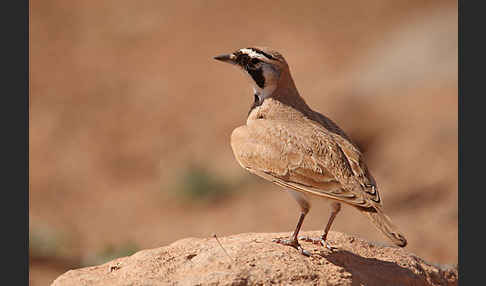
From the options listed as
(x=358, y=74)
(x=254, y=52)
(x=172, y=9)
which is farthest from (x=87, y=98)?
(x=254, y=52)

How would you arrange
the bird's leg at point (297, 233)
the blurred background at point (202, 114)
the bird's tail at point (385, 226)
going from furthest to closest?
the blurred background at point (202, 114), the bird's leg at point (297, 233), the bird's tail at point (385, 226)

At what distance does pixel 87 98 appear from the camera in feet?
72.3

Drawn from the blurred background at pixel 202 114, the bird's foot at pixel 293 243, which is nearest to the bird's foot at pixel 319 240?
the bird's foot at pixel 293 243

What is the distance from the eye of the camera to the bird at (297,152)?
23.5 feet

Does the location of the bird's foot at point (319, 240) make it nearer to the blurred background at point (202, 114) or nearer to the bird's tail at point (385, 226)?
the bird's tail at point (385, 226)

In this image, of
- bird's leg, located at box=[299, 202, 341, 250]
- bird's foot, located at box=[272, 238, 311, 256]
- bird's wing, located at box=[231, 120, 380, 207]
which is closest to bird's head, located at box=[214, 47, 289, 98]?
bird's wing, located at box=[231, 120, 380, 207]

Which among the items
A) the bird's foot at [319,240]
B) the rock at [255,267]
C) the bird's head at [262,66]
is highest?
the bird's head at [262,66]

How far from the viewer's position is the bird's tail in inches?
260

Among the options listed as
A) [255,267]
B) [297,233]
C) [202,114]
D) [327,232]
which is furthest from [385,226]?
[202,114]

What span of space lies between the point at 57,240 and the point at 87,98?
7482mm

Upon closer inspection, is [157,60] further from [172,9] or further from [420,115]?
[420,115]

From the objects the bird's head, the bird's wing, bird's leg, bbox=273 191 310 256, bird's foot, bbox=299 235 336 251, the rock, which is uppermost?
the bird's head

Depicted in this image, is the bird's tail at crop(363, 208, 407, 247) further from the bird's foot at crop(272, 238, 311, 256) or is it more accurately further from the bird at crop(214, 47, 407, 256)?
the bird's foot at crop(272, 238, 311, 256)

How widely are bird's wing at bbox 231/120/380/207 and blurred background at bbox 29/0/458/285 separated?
15.0 feet
